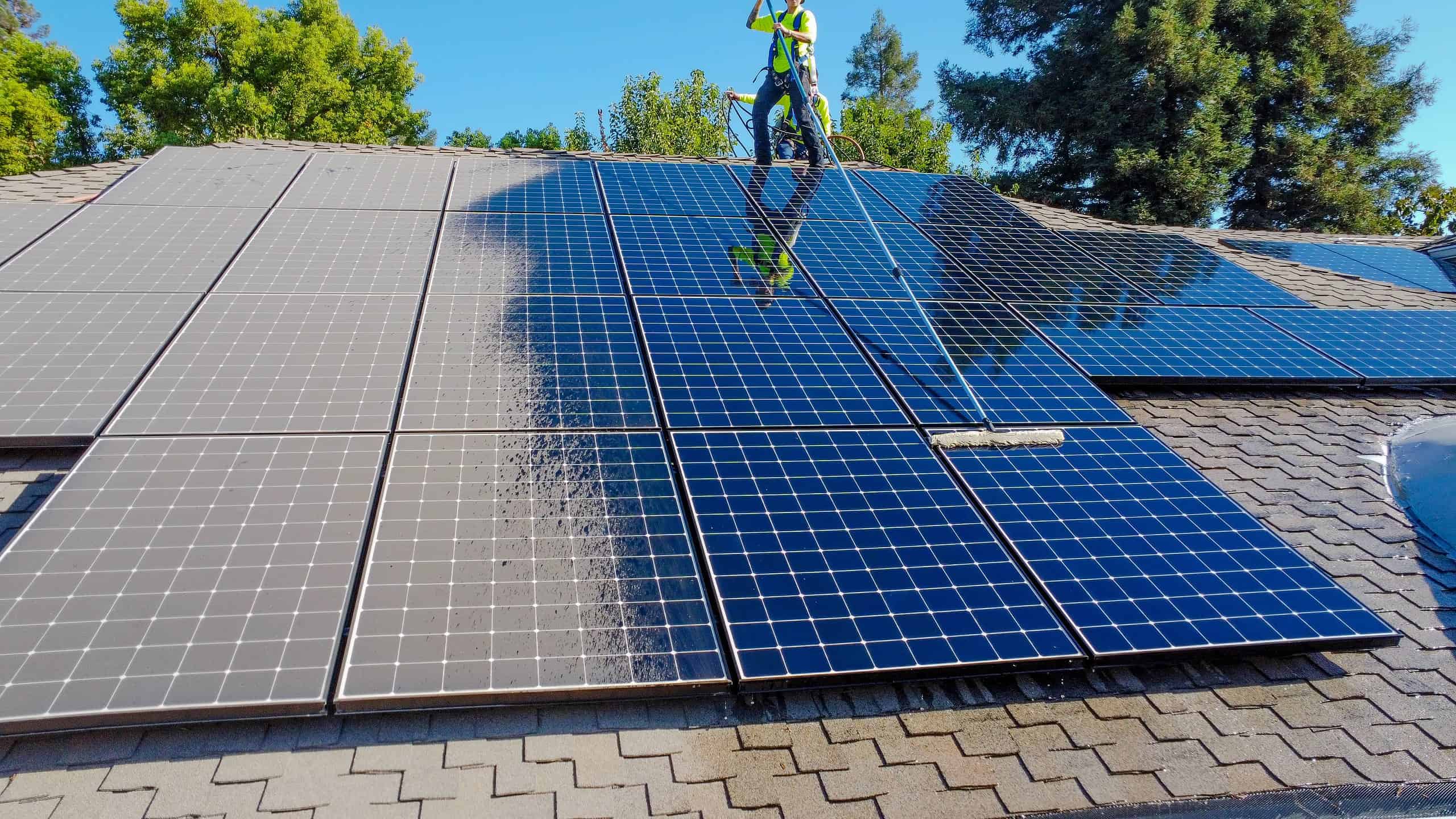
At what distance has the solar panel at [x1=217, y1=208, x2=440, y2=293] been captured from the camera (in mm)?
6488

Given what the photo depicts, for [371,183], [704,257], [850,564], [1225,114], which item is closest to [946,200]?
[704,257]

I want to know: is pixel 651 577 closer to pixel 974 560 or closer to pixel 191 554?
pixel 974 560

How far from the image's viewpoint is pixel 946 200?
11023 millimetres

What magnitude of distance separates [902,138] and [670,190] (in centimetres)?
3746

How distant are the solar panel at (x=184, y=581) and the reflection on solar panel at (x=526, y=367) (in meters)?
0.62

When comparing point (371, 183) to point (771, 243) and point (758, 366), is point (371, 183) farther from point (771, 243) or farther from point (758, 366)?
point (758, 366)

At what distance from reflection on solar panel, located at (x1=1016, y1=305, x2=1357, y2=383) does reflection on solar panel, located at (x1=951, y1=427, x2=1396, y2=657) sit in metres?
1.74

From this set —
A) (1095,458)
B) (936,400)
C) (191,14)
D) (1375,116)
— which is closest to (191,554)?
(936,400)

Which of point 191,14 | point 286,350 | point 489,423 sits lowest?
point 489,423

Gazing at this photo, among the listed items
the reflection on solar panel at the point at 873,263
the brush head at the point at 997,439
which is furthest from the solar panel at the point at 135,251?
the brush head at the point at 997,439

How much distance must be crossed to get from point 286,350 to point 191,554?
6.71 feet

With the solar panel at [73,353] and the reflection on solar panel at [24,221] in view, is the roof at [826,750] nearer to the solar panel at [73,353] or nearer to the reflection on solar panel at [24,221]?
the solar panel at [73,353]

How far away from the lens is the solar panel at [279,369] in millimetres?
4848

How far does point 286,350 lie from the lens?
5.57 metres
